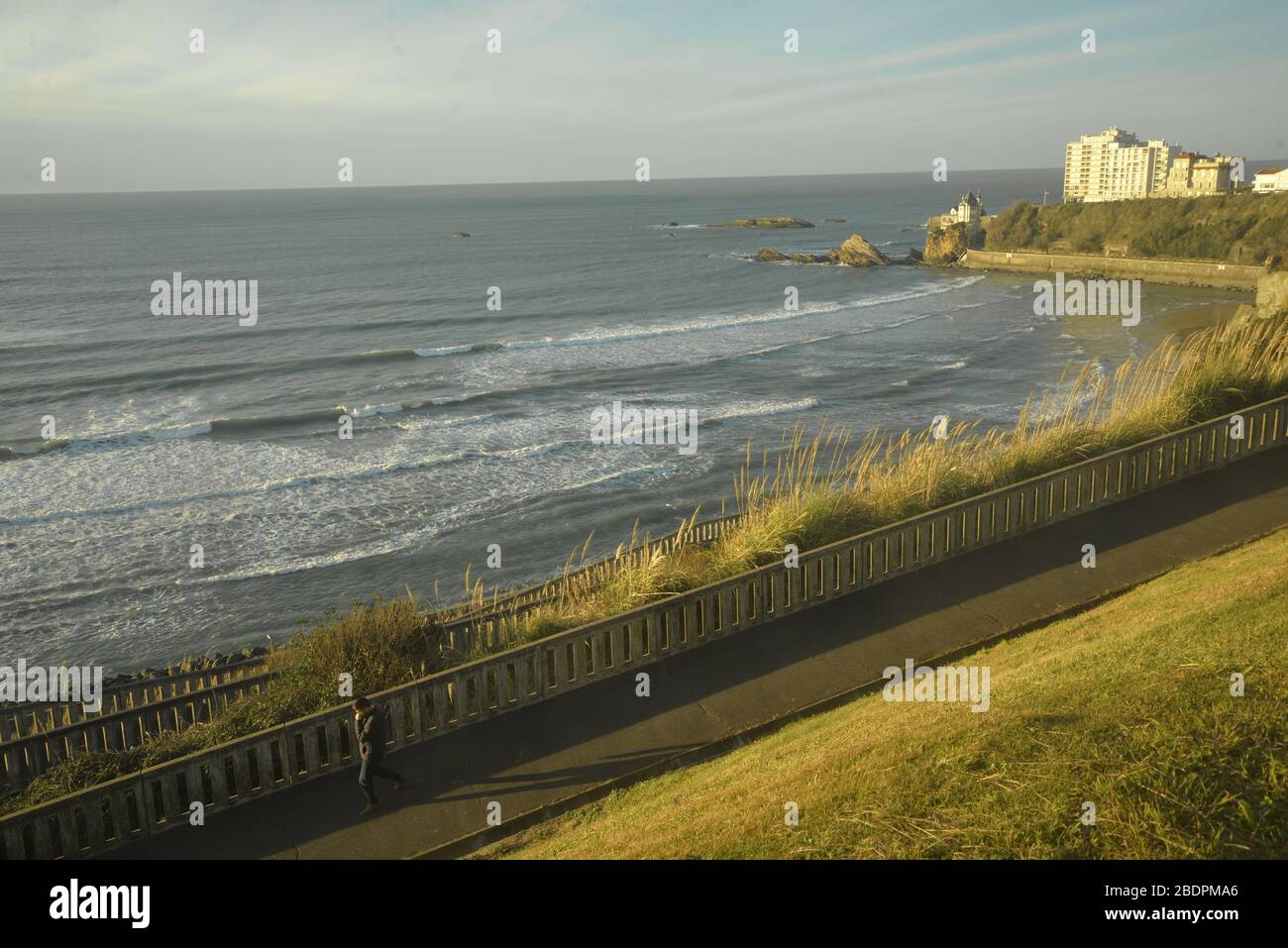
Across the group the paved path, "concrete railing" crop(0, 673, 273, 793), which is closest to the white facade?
the paved path

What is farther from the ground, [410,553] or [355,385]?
[355,385]

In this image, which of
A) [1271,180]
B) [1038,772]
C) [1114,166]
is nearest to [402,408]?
[1038,772]

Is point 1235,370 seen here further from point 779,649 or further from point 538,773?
point 538,773

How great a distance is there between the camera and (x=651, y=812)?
7512mm

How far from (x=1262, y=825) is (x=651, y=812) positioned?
3.99 metres

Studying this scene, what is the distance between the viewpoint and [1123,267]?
76.0 m

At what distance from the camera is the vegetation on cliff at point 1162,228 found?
75500 mm

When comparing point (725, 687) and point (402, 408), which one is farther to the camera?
point (402, 408)

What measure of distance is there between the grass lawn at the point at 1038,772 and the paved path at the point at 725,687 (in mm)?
614

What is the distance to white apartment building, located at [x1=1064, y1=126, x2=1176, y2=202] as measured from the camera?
166 metres

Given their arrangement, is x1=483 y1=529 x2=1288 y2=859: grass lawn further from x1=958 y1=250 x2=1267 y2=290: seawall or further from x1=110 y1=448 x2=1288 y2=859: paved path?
x1=958 y1=250 x2=1267 y2=290: seawall

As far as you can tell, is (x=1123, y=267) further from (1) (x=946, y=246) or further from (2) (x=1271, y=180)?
(2) (x=1271, y=180)

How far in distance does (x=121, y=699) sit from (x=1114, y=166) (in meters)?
202

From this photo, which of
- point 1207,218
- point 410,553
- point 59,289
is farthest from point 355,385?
point 1207,218
